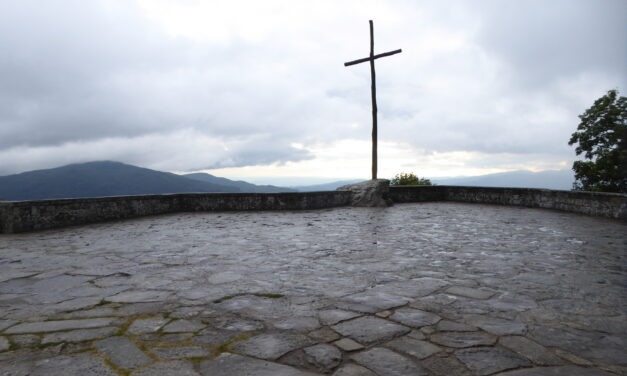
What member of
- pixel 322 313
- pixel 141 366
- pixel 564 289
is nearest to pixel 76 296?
pixel 141 366

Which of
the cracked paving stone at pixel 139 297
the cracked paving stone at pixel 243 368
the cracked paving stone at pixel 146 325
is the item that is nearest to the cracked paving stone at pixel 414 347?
the cracked paving stone at pixel 243 368

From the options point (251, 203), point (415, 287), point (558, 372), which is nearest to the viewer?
point (558, 372)

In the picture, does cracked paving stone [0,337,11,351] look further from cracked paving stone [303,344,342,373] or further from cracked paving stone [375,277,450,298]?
cracked paving stone [375,277,450,298]

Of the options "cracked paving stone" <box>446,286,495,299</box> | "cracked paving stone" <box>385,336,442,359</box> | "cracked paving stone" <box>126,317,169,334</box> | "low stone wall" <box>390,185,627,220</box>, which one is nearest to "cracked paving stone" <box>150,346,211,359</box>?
"cracked paving stone" <box>126,317,169,334</box>

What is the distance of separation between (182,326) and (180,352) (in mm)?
383

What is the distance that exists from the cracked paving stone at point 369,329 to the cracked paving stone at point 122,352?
1151 millimetres

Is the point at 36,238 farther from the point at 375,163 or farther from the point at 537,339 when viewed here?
the point at 375,163

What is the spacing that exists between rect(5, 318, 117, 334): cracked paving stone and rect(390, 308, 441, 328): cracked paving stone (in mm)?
1988

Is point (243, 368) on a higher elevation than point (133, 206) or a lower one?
lower

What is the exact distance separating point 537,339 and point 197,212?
31.5ft

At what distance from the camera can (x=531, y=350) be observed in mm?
1984

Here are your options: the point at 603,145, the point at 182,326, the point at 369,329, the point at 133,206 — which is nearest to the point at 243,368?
the point at 182,326

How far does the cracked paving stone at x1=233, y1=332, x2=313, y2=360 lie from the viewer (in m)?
1.96

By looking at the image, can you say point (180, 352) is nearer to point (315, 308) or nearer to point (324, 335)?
point (324, 335)
